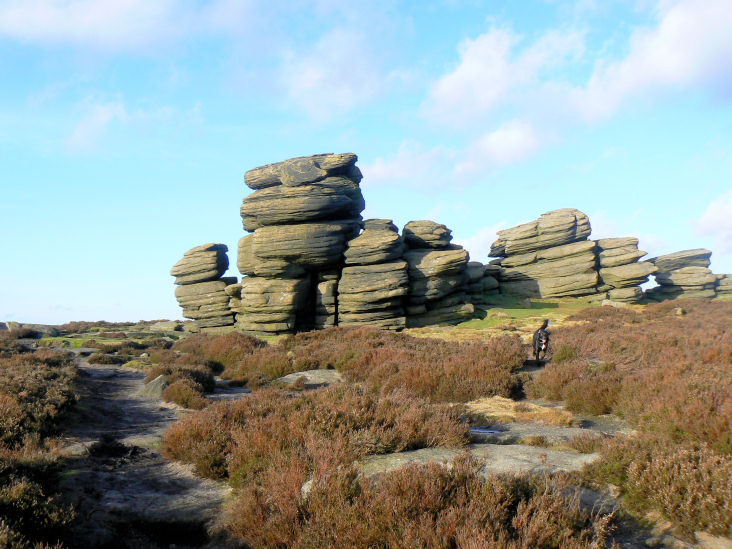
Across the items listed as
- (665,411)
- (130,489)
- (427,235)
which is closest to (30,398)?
(130,489)

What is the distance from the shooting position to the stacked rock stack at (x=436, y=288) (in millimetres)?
34000

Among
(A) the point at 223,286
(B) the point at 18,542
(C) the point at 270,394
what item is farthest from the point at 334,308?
(B) the point at 18,542

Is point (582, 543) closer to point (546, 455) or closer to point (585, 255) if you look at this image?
point (546, 455)

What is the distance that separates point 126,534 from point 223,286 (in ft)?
115

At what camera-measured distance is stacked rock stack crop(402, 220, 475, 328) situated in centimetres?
3400

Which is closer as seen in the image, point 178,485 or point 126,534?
point 126,534

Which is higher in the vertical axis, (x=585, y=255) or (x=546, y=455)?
(x=585, y=255)

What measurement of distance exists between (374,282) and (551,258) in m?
21.7

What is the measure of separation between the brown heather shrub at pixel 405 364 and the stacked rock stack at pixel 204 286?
53.0 feet

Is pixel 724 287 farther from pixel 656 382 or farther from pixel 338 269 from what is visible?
pixel 656 382

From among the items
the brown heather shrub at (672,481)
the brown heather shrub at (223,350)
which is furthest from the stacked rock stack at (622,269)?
the brown heather shrub at (672,481)

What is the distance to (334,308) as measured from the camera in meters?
34.8

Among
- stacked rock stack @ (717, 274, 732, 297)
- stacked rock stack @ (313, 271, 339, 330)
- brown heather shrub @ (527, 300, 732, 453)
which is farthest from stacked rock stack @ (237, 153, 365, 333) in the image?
stacked rock stack @ (717, 274, 732, 297)

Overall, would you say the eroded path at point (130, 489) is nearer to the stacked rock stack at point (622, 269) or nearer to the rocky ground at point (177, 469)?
the rocky ground at point (177, 469)
